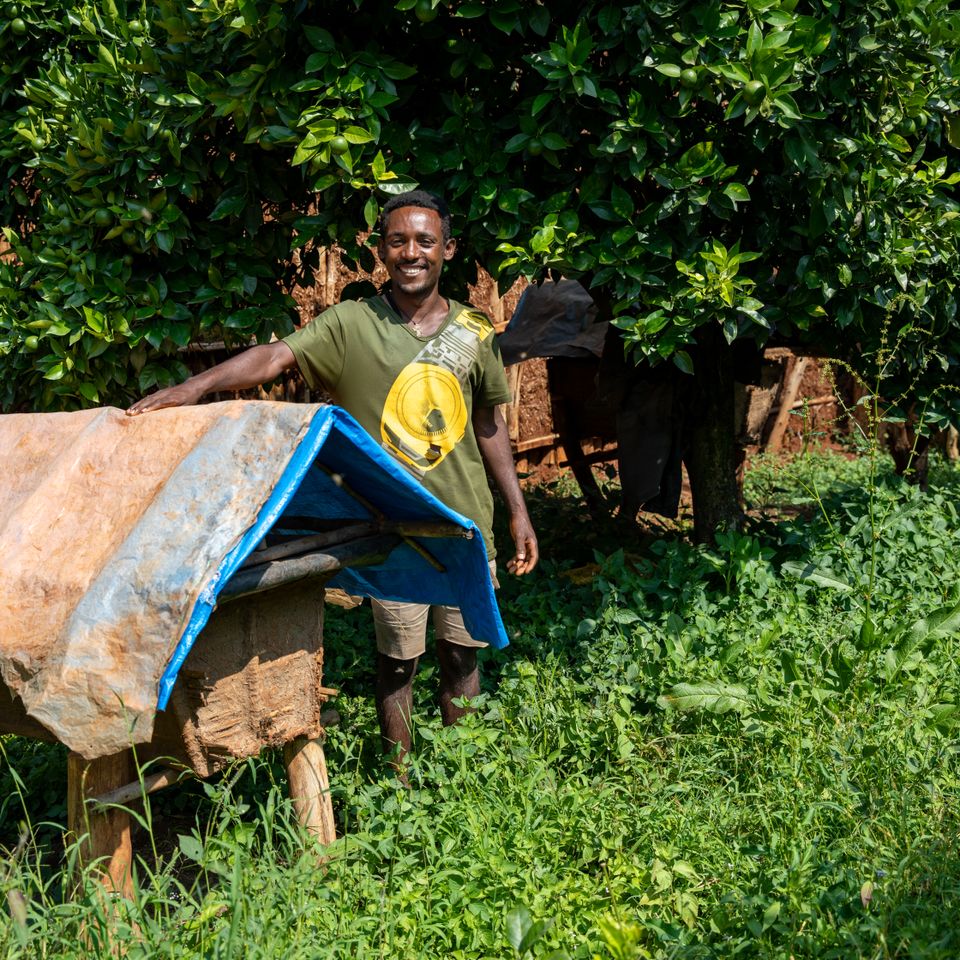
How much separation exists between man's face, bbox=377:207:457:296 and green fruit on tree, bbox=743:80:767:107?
40.4 inches

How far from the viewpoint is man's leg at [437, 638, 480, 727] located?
3760 mm

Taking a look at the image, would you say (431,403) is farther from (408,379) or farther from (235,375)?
(235,375)

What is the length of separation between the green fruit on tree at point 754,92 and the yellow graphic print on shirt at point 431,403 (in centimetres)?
112

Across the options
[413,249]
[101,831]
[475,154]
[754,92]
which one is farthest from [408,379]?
[101,831]

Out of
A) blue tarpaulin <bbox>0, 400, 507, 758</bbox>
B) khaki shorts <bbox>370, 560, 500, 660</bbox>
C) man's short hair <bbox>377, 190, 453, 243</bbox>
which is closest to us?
blue tarpaulin <bbox>0, 400, 507, 758</bbox>

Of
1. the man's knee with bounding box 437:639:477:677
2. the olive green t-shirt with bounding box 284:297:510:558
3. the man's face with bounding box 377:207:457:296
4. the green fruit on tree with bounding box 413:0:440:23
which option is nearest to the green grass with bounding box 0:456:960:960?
the man's knee with bounding box 437:639:477:677

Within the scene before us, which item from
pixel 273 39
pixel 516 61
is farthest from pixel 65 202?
pixel 516 61

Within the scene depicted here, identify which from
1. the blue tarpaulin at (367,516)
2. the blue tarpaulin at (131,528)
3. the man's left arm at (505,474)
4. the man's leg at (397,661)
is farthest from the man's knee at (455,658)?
the blue tarpaulin at (131,528)

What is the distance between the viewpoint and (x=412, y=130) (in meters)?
3.83

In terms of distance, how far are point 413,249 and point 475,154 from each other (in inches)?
23.9

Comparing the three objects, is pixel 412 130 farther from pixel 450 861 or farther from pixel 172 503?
pixel 450 861

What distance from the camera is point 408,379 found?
340cm

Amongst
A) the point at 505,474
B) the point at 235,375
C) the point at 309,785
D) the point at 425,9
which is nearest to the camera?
the point at 309,785

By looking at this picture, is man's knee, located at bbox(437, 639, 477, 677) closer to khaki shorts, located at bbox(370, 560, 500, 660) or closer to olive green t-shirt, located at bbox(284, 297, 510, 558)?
khaki shorts, located at bbox(370, 560, 500, 660)
